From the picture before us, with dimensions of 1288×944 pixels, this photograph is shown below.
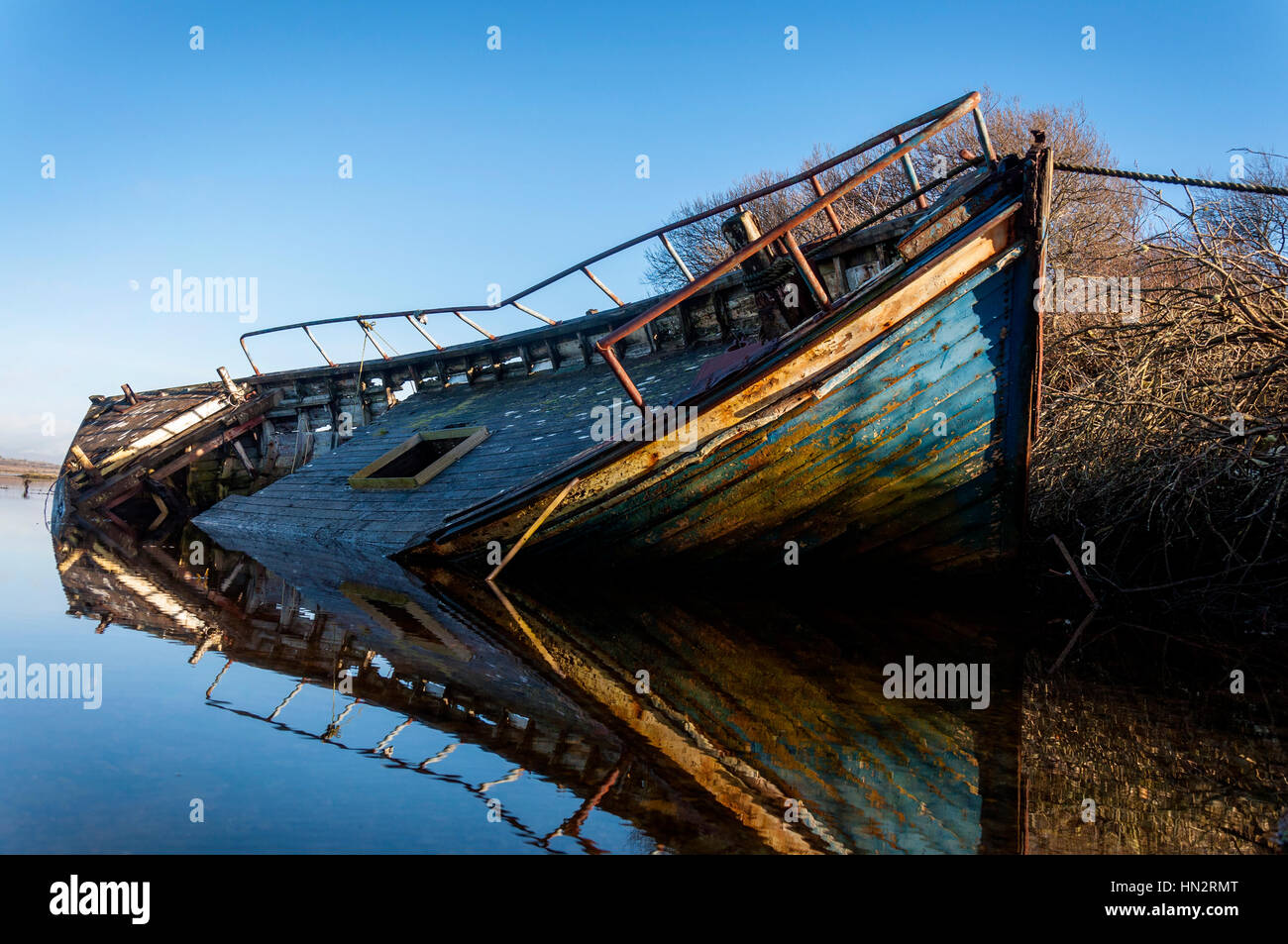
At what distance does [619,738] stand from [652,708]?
52 centimetres

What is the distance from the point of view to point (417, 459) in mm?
12938

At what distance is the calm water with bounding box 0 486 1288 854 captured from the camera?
9.08 feet

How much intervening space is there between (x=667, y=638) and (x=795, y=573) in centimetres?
202

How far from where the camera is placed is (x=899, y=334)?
6.20m

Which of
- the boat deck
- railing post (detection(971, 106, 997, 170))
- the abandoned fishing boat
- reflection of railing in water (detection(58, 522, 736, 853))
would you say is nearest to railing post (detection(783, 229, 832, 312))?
the abandoned fishing boat

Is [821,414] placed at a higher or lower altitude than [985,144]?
lower

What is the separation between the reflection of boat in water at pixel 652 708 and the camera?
9.48ft

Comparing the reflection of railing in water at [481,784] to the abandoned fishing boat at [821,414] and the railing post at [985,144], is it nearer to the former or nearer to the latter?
the abandoned fishing boat at [821,414]

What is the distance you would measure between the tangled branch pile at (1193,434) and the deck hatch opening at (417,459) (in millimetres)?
6541

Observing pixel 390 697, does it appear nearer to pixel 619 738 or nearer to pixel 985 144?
pixel 619 738

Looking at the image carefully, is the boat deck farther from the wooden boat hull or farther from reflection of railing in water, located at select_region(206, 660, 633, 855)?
reflection of railing in water, located at select_region(206, 660, 633, 855)

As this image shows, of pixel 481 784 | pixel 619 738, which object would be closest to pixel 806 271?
pixel 619 738

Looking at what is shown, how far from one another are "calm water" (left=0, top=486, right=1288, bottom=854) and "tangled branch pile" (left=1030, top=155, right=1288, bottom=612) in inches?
47.1

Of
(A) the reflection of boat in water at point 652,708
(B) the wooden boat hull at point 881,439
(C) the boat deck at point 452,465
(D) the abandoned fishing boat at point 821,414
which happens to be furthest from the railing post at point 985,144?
(A) the reflection of boat in water at point 652,708
